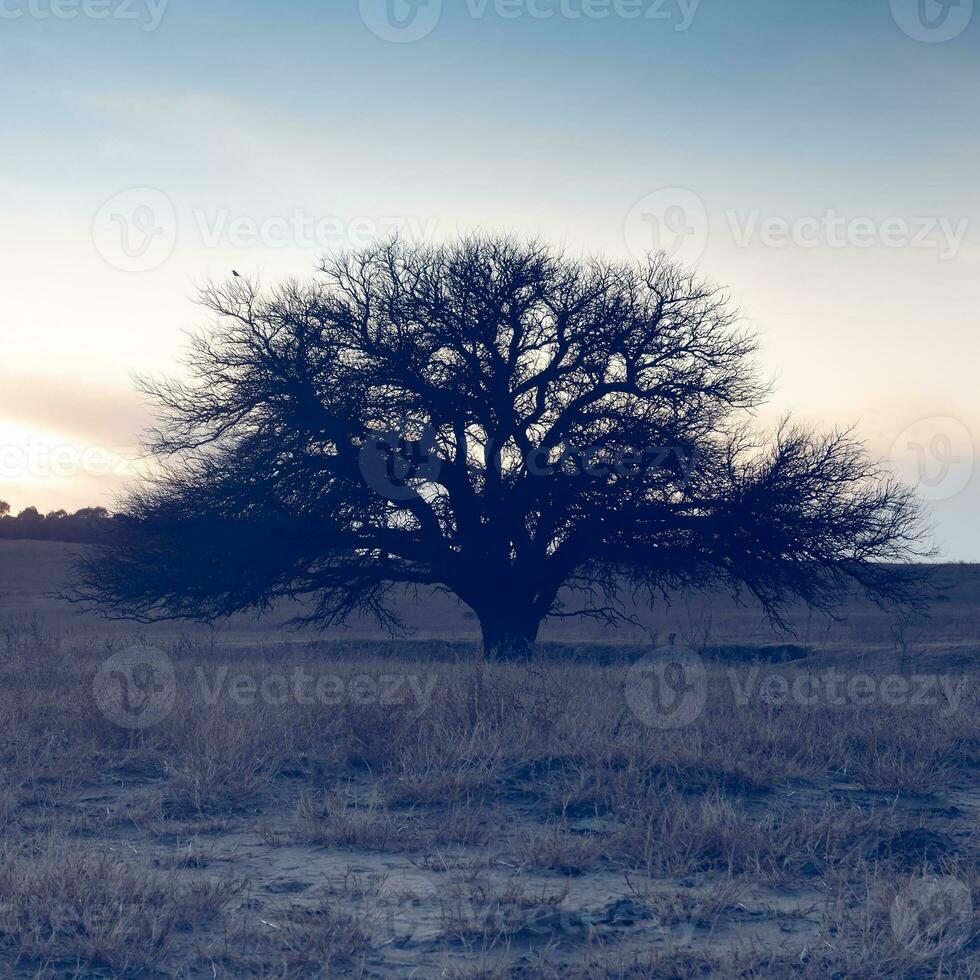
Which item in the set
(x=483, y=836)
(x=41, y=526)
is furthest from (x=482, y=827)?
(x=41, y=526)

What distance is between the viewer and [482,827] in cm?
559

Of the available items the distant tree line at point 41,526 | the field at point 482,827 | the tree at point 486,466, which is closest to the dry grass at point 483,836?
the field at point 482,827

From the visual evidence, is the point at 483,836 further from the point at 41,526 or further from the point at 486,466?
the point at 41,526


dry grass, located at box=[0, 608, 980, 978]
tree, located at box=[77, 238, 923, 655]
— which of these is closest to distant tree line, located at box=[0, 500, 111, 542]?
tree, located at box=[77, 238, 923, 655]

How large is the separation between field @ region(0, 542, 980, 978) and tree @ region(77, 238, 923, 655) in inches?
308

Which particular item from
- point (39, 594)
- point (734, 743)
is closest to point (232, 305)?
point (734, 743)

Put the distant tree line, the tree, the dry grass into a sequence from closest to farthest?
1. the dry grass
2. the tree
3. the distant tree line

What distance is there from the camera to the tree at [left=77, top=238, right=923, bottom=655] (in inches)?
721

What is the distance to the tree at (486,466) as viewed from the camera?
18312mm

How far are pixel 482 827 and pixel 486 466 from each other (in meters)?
13.3

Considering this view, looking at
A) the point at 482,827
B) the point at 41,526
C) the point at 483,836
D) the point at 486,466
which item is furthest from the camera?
the point at 41,526

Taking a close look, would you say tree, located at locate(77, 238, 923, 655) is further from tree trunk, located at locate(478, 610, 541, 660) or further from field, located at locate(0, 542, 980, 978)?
field, located at locate(0, 542, 980, 978)

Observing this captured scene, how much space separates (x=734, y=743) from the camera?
7422mm

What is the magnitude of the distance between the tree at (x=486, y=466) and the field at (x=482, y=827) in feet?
25.6
